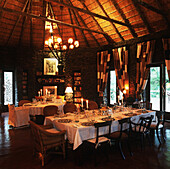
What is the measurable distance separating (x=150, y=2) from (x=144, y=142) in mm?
5391

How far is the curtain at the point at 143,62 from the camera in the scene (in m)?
8.33

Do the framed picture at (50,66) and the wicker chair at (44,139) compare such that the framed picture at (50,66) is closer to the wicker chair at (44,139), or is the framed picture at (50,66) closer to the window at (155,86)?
the window at (155,86)

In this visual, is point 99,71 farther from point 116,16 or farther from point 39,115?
point 39,115

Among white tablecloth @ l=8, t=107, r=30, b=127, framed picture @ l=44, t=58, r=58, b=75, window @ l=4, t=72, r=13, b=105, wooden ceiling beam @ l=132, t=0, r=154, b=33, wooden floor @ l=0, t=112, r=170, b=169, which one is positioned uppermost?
wooden ceiling beam @ l=132, t=0, r=154, b=33

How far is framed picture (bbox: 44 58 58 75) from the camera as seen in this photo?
1184cm

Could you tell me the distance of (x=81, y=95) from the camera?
11594mm

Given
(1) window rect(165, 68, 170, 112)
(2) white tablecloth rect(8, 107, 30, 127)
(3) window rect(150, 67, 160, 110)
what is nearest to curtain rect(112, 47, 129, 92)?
(3) window rect(150, 67, 160, 110)

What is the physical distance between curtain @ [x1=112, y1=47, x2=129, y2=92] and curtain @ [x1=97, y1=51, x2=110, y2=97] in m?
0.70

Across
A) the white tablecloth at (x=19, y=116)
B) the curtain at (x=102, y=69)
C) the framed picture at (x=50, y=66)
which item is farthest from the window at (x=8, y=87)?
the curtain at (x=102, y=69)

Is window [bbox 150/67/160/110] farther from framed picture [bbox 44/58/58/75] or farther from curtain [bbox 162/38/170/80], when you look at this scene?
framed picture [bbox 44/58/58/75]

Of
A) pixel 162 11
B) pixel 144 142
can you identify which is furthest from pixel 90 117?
pixel 162 11

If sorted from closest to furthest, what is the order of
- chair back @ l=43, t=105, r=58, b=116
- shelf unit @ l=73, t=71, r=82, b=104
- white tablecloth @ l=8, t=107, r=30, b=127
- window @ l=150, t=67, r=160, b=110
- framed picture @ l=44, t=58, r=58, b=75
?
1. chair back @ l=43, t=105, r=58, b=116
2. white tablecloth @ l=8, t=107, r=30, b=127
3. window @ l=150, t=67, r=160, b=110
4. shelf unit @ l=73, t=71, r=82, b=104
5. framed picture @ l=44, t=58, r=58, b=75

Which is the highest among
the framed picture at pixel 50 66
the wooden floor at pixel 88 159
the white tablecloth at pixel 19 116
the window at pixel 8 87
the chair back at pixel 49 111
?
the framed picture at pixel 50 66

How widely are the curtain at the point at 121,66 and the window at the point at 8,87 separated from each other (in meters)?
6.62
